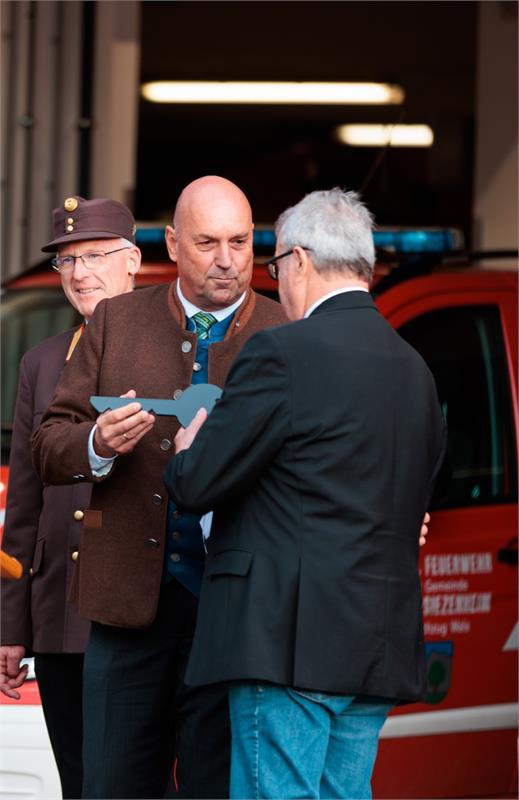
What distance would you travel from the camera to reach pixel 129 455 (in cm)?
371

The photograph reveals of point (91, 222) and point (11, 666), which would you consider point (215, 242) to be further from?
point (11, 666)

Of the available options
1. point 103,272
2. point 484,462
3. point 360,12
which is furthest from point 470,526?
point 360,12

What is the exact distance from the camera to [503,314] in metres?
5.65

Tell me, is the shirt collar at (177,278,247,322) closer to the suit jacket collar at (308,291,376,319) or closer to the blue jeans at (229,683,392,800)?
the suit jacket collar at (308,291,376,319)

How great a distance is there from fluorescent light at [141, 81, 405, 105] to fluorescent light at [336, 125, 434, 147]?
310mm

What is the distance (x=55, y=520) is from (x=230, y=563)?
1003mm

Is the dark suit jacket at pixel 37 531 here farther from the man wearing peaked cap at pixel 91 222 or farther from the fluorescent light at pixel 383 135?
the fluorescent light at pixel 383 135

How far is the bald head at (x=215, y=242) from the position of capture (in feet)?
12.3

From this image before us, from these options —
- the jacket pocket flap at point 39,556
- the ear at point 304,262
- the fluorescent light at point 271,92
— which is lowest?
the jacket pocket flap at point 39,556

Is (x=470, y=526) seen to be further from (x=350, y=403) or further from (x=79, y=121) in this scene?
(x=79, y=121)

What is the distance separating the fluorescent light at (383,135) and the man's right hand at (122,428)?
11.2m

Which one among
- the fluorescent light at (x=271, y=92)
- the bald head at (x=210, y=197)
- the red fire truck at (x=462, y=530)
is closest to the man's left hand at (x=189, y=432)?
the bald head at (x=210, y=197)

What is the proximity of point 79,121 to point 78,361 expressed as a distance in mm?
6410

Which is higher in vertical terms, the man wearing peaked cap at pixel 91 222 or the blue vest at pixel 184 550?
the man wearing peaked cap at pixel 91 222
